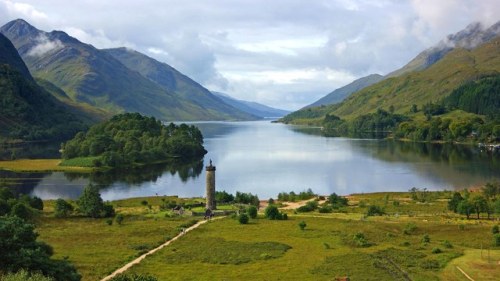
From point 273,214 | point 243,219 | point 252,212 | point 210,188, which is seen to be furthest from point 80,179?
point 243,219

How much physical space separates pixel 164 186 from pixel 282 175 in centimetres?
3610

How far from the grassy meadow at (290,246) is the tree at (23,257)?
5.93 meters

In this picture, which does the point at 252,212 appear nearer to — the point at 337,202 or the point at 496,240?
the point at 337,202

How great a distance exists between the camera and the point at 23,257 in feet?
147

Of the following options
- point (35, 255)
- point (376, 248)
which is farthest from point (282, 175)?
point (35, 255)

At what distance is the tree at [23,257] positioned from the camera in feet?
146

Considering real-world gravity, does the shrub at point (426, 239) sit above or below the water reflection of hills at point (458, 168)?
below

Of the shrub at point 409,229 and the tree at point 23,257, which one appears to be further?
the shrub at point 409,229

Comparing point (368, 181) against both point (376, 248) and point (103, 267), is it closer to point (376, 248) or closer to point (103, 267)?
point (376, 248)

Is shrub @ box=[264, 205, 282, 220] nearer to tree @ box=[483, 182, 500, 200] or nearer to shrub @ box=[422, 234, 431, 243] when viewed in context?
shrub @ box=[422, 234, 431, 243]

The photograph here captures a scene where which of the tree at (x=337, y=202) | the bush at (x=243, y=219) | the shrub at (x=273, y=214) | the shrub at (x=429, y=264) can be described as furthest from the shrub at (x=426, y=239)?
the tree at (x=337, y=202)

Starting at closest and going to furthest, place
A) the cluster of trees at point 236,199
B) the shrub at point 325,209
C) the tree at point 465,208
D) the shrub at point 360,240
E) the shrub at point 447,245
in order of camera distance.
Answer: the shrub at point 447,245
the shrub at point 360,240
the tree at point 465,208
the shrub at point 325,209
the cluster of trees at point 236,199

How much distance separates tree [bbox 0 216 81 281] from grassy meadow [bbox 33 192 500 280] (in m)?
5.93

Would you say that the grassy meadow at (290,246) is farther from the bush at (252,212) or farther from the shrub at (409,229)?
the bush at (252,212)
